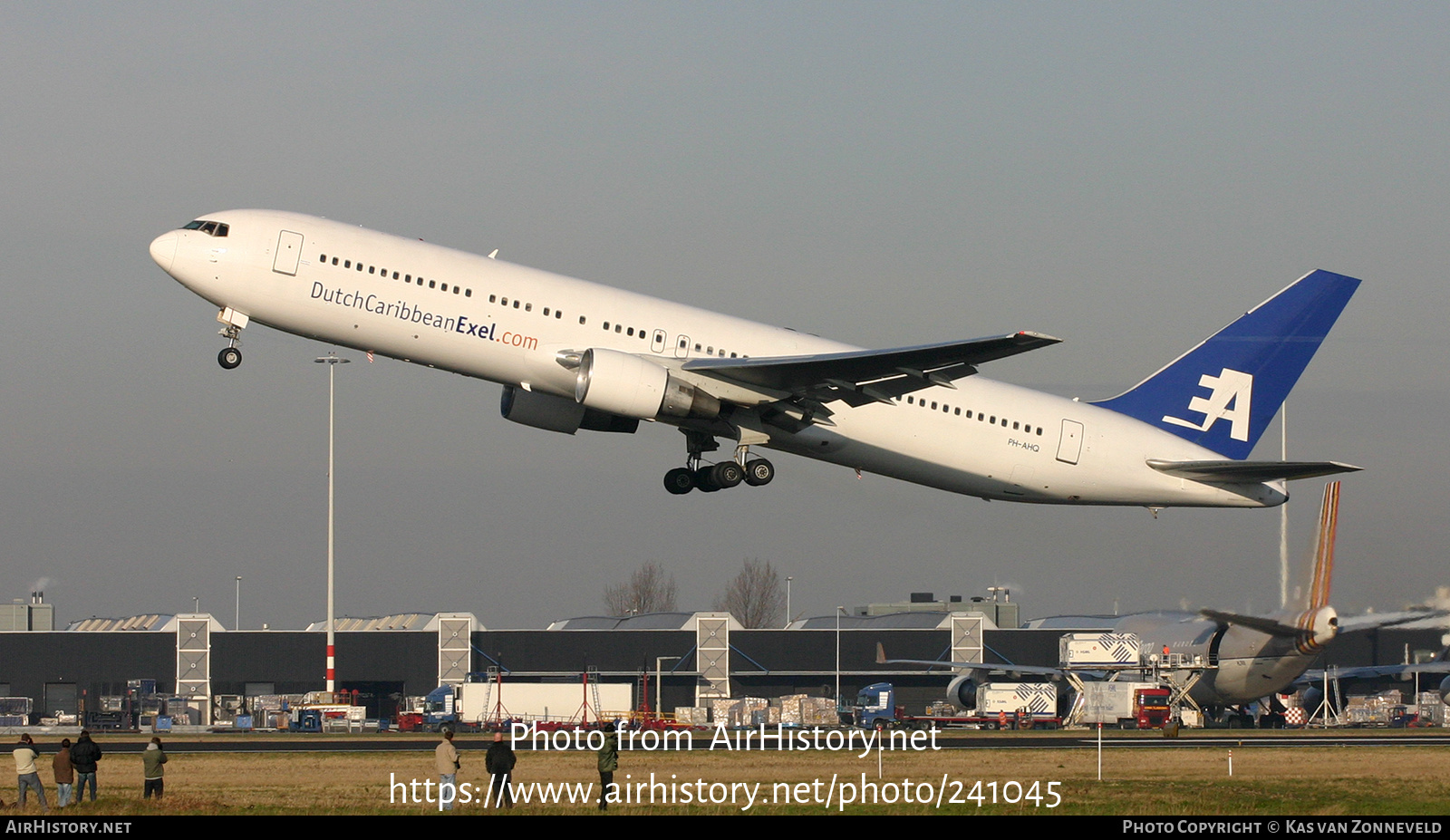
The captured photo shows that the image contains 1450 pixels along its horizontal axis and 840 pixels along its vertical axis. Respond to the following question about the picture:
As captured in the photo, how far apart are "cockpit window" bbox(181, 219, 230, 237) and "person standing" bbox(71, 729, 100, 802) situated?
1336 cm

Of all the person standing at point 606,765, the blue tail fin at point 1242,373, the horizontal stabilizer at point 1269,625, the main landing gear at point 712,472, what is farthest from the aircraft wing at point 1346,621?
the person standing at point 606,765

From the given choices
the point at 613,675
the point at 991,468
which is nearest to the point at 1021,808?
the point at 991,468

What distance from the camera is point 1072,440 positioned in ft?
149

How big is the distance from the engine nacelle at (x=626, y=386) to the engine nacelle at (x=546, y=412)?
389 centimetres

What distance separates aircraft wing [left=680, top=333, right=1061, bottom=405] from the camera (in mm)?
38906

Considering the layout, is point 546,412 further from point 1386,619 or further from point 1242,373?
point 1386,619

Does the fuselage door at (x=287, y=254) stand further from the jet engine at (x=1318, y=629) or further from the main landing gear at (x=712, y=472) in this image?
the jet engine at (x=1318, y=629)

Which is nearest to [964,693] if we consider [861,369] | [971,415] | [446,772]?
[971,415]

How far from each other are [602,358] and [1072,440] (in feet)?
44.8

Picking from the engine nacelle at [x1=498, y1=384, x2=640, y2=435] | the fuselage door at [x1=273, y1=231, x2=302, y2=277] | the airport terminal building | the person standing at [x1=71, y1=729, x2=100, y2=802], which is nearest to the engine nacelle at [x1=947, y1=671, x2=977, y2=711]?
the airport terminal building

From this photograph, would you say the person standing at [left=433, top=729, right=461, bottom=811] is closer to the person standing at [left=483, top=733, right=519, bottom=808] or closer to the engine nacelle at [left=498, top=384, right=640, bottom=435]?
the person standing at [left=483, top=733, right=519, bottom=808]

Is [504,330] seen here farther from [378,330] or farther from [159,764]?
[159,764]

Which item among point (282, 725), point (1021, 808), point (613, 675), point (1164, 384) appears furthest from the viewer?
point (613, 675)

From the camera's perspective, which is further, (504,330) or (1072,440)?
(1072,440)
